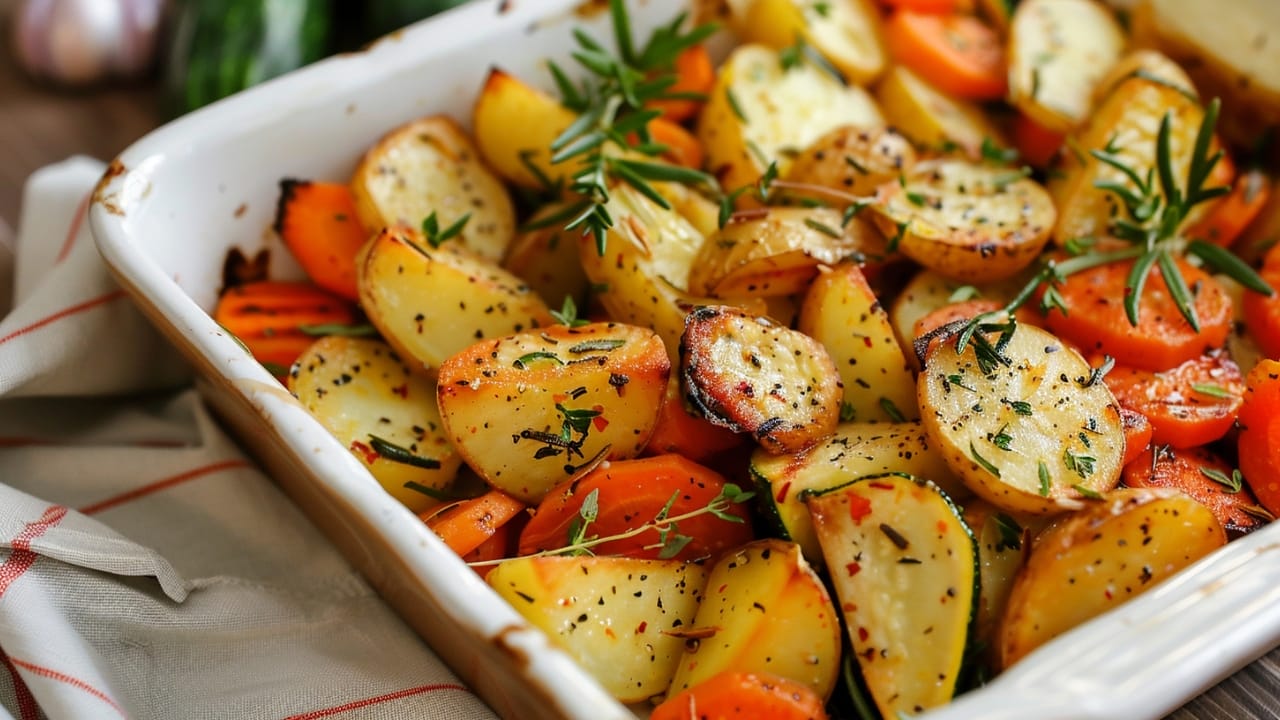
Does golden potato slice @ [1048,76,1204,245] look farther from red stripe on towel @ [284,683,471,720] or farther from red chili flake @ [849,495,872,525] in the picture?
red stripe on towel @ [284,683,471,720]

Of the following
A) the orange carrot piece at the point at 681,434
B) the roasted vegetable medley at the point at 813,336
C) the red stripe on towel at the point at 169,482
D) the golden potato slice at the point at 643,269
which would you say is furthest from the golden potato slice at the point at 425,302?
the red stripe on towel at the point at 169,482

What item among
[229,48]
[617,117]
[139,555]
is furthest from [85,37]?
[139,555]

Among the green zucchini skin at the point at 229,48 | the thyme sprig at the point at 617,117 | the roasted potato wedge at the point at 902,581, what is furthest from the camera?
the green zucchini skin at the point at 229,48

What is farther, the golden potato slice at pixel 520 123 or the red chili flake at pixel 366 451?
the golden potato slice at pixel 520 123

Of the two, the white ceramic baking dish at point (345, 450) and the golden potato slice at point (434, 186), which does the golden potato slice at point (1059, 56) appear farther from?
the golden potato slice at point (434, 186)

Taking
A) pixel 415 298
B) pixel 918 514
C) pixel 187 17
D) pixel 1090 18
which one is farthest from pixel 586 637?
pixel 187 17

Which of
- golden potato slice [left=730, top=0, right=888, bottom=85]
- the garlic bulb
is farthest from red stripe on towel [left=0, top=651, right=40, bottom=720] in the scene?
the garlic bulb

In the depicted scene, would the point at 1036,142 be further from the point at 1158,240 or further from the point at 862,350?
the point at 862,350

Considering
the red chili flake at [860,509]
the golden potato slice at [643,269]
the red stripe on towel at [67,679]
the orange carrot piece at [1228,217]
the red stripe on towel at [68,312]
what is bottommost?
the red stripe on towel at [67,679]
